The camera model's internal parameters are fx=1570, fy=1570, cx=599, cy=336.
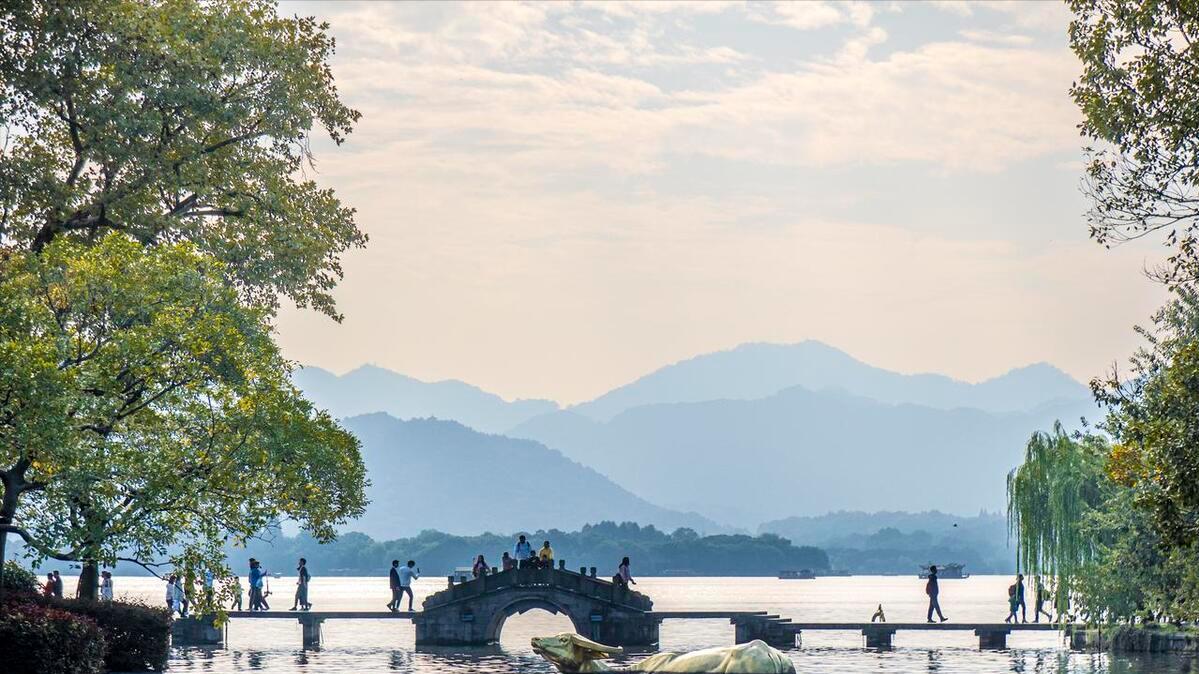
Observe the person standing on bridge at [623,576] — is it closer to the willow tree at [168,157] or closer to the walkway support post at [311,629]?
the walkway support post at [311,629]

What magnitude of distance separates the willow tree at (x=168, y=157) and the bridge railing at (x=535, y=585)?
20.5 m

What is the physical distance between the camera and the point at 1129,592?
4906 cm

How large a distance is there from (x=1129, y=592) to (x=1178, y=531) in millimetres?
24944

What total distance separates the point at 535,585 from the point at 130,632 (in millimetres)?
24078

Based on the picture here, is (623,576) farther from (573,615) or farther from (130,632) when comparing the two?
(130,632)

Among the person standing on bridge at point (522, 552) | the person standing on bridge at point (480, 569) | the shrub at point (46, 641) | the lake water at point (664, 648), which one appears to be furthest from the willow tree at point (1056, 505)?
the shrub at point (46, 641)

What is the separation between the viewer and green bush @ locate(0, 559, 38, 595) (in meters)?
36.1

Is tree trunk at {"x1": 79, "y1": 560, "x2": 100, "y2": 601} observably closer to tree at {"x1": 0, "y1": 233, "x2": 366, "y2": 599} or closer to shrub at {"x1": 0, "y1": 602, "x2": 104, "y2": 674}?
shrub at {"x1": 0, "y1": 602, "x2": 104, "y2": 674}

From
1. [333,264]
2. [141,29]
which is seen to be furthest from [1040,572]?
[141,29]

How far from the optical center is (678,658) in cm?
3212

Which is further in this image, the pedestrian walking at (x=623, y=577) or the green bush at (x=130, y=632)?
the pedestrian walking at (x=623, y=577)

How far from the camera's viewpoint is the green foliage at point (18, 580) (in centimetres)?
3591

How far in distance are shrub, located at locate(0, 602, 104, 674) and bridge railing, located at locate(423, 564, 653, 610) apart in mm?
26290

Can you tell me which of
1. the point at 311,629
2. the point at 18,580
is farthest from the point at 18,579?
the point at 311,629
